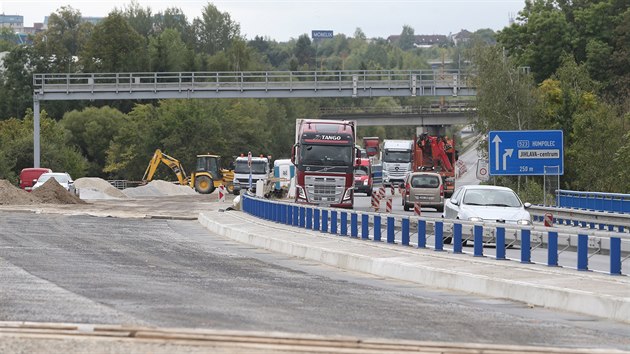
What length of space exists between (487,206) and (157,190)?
55.1 meters

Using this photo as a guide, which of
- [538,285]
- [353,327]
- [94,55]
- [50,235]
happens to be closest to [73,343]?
[353,327]

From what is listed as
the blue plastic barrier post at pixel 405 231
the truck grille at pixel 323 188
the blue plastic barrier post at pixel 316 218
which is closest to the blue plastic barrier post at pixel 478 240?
→ the blue plastic barrier post at pixel 405 231

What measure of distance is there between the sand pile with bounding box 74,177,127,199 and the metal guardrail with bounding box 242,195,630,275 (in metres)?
36.1

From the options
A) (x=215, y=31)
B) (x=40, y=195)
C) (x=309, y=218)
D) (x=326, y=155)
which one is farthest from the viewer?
(x=215, y=31)

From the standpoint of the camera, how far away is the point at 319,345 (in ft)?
38.5

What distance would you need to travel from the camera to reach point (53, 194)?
60.2 m

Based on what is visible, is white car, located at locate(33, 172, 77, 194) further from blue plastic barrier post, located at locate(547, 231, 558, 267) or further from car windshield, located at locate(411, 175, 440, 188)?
blue plastic barrier post, located at locate(547, 231, 558, 267)

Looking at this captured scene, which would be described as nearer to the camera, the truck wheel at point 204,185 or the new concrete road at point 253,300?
the new concrete road at point 253,300

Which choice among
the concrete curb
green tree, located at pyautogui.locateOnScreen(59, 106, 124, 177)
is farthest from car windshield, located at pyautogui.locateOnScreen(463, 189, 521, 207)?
green tree, located at pyautogui.locateOnScreen(59, 106, 124, 177)

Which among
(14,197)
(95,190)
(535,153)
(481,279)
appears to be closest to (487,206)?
(481,279)

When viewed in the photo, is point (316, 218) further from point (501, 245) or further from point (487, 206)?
point (501, 245)

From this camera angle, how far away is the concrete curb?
55.3 ft

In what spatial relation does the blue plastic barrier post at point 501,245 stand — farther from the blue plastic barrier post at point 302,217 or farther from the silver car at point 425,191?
the silver car at point 425,191

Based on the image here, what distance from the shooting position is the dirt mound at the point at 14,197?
189 ft
